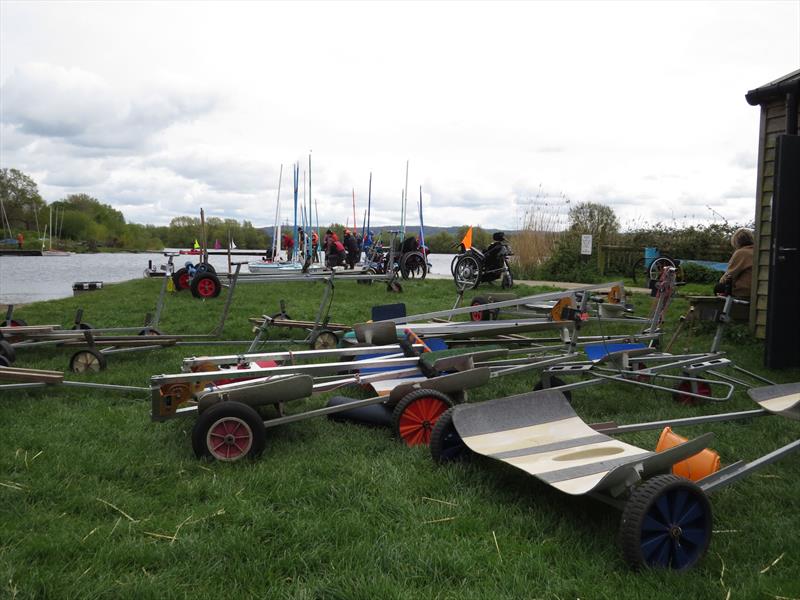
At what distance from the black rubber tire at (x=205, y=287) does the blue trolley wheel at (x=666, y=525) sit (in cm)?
1171

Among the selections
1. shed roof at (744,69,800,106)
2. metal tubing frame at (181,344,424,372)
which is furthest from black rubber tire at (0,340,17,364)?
shed roof at (744,69,800,106)

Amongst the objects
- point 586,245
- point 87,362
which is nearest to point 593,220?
point 586,245

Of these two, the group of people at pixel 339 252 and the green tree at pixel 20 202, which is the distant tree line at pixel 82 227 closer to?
the green tree at pixel 20 202

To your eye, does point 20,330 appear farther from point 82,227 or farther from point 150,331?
point 82,227

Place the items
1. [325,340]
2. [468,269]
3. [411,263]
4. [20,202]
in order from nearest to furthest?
[325,340] < [468,269] < [411,263] < [20,202]

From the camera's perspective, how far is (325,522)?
321 cm

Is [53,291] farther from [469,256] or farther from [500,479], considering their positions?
[500,479]

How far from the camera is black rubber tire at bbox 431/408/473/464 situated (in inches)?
155

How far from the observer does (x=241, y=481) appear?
3744 millimetres

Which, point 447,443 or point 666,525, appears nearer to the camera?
point 666,525

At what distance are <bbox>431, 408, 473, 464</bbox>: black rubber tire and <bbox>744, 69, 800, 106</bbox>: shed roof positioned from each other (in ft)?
23.4

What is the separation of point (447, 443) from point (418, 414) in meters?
0.53

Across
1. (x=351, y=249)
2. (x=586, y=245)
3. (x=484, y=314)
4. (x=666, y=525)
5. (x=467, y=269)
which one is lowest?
(x=666, y=525)

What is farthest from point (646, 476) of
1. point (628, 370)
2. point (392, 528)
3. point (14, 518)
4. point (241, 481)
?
point (14, 518)
